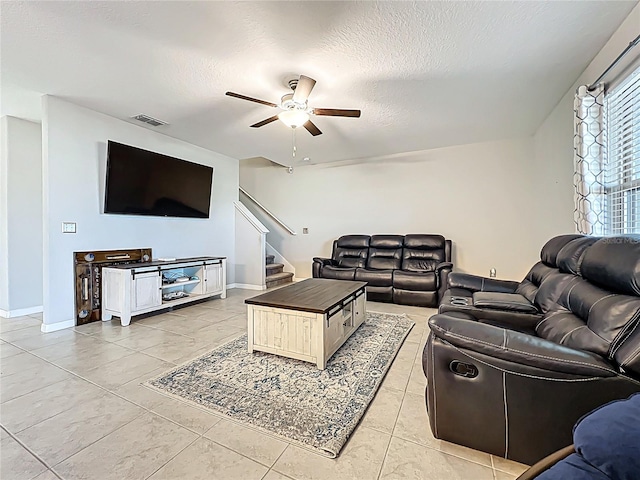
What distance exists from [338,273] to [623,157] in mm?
3369

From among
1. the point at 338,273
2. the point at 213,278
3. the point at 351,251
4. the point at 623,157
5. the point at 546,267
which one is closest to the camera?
the point at 623,157

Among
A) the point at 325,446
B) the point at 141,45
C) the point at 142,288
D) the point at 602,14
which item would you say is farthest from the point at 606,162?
the point at 142,288

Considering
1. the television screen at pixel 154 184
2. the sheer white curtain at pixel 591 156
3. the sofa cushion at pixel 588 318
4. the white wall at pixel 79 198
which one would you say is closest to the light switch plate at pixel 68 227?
the white wall at pixel 79 198

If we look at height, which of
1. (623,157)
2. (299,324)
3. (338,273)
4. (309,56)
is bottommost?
(299,324)

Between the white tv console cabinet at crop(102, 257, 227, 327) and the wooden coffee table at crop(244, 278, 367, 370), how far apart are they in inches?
70.2

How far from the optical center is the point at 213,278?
4.38m

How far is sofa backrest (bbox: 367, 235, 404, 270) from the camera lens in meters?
4.73

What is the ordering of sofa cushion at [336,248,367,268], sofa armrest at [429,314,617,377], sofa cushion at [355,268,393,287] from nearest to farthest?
1. sofa armrest at [429,314,617,377]
2. sofa cushion at [355,268,393,287]
3. sofa cushion at [336,248,367,268]

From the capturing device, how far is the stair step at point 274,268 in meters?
5.72

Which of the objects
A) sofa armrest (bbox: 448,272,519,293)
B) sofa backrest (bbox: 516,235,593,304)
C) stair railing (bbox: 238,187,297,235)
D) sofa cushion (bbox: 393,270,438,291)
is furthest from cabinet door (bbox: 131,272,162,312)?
sofa backrest (bbox: 516,235,593,304)

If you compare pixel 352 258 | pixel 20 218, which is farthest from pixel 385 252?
pixel 20 218

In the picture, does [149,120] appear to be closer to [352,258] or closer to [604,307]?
[352,258]

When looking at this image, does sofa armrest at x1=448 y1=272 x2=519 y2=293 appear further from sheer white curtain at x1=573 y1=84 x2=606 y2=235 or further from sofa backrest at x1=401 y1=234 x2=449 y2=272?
sofa backrest at x1=401 y1=234 x2=449 y2=272

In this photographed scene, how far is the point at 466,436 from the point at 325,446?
2.23 ft
